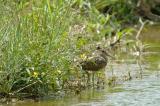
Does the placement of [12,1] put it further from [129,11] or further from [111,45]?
[129,11]

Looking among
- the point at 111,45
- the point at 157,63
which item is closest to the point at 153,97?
the point at 157,63

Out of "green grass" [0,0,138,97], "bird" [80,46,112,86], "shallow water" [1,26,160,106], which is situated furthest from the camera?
"bird" [80,46,112,86]

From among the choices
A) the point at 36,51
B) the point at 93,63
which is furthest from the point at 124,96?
the point at 36,51

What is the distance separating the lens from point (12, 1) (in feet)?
24.5

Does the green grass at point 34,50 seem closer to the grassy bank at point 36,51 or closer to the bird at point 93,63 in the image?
the grassy bank at point 36,51

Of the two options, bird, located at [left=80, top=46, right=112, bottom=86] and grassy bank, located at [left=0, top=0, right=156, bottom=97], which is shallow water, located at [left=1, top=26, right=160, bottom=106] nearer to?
grassy bank, located at [left=0, top=0, right=156, bottom=97]

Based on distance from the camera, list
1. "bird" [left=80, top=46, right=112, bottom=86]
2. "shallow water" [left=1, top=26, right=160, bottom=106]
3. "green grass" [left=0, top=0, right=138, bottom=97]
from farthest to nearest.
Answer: "bird" [left=80, top=46, right=112, bottom=86]
"green grass" [left=0, top=0, right=138, bottom=97]
"shallow water" [left=1, top=26, right=160, bottom=106]

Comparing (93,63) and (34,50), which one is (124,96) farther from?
(34,50)

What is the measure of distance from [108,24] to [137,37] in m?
0.89

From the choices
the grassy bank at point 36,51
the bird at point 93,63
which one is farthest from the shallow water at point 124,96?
the bird at point 93,63

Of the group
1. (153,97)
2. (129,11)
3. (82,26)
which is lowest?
(153,97)

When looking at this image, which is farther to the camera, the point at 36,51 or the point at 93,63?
the point at 93,63

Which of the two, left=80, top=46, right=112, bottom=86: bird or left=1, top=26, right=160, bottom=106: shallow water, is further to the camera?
left=80, top=46, right=112, bottom=86: bird

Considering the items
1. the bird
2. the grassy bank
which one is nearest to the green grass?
the grassy bank
